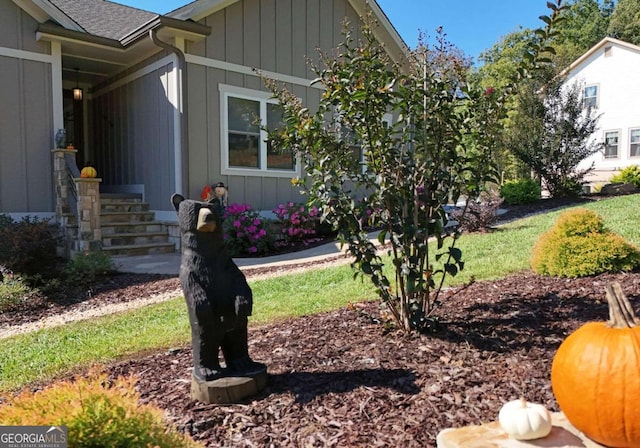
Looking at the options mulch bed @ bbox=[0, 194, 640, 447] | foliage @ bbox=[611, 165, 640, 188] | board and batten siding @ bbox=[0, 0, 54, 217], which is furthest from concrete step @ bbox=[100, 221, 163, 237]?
foliage @ bbox=[611, 165, 640, 188]

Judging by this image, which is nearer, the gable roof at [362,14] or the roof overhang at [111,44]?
the roof overhang at [111,44]

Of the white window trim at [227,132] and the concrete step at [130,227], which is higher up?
the white window trim at [227,132]

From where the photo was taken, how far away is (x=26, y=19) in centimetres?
813

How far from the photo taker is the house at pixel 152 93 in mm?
8148

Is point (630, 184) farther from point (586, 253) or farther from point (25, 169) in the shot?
point (25, 169)

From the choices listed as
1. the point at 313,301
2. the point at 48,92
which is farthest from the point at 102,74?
the point at 313,301

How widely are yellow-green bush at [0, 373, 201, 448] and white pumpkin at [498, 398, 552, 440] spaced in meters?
1.17

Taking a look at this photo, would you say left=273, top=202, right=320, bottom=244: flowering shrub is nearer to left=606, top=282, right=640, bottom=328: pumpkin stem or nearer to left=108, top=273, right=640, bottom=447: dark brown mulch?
left=108, top=273, right=640, bottom=447: dark brown mulch

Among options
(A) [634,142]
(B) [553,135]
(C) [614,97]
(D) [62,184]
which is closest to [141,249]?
(D) [62,184]

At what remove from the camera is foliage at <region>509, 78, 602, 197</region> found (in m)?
12.9

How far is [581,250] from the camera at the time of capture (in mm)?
4336

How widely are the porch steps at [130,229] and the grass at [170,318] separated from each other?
3.50 m

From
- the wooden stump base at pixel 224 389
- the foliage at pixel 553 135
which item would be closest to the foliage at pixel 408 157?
the wooden stump base at pixel 224 389

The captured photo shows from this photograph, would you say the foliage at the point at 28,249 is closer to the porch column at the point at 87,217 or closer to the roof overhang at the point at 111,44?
the porch column at the point at 87,217
